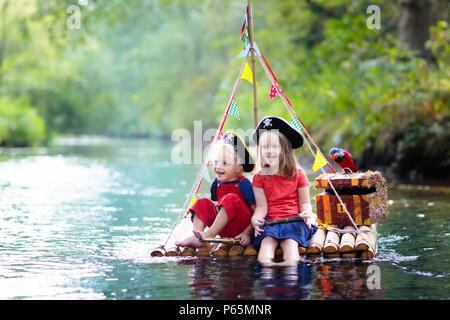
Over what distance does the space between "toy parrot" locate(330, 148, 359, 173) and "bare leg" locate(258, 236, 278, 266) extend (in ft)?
5.13

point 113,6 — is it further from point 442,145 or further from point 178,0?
point 442,145

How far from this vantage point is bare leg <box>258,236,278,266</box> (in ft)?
20.5

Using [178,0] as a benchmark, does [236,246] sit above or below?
below

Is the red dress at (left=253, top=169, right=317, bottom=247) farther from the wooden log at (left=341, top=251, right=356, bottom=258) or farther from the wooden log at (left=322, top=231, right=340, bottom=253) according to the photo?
the wooden log at (left=341, top=251, right=356, bottom=258)

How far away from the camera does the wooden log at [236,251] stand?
656 cm

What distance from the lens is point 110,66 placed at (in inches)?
2112

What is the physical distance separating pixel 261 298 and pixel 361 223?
8.80 feet

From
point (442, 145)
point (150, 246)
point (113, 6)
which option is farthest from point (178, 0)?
point (150, 246)

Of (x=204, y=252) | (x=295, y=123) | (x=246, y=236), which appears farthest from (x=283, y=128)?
(x=204, y=252)

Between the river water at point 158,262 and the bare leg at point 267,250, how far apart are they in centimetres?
9
